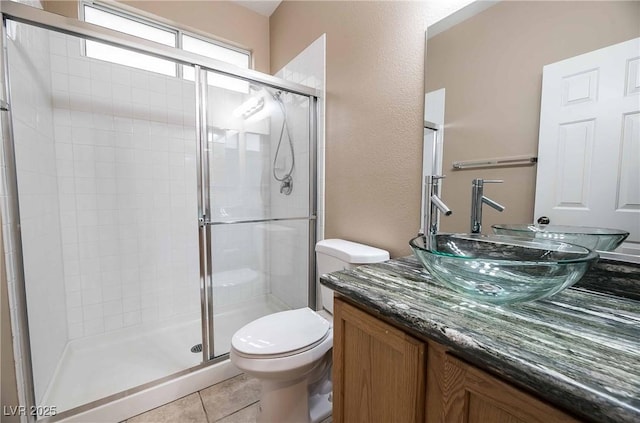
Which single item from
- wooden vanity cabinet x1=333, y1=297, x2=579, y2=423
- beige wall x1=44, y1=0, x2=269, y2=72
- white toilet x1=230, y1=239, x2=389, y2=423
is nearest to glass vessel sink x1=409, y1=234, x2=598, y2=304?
wooden vanity cabinet x1=333, y1=297, x2=579, y2=423

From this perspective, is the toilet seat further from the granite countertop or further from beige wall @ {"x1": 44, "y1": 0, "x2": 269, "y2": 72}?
beige wall @ {"x1": 44, "y1": 0, "x2": 269, "y2": 72}

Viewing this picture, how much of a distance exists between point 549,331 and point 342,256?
0.97 meters

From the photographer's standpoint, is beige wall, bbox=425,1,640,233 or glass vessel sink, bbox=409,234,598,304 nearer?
glass vessel sink, bbox=409,234,598,304

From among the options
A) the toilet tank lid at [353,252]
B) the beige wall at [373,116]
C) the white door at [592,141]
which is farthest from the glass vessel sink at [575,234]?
the toilet tank lid at [353,252]

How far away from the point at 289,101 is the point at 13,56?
1443mm

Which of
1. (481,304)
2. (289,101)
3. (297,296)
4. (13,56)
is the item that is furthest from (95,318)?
(481,304)

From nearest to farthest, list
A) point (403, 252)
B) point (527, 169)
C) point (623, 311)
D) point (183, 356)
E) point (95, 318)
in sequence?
point (623, 311)
point (527, 169)
point (403, 252)
point (183, 356)
point (95, 318)

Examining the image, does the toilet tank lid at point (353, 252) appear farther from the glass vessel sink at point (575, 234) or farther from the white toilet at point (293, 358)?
the glass vessel sink at point (575, 234)

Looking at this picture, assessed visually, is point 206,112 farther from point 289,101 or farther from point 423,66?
point 423,66

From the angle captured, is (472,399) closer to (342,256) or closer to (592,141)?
(592,141)

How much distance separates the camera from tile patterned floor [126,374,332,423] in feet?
4.52

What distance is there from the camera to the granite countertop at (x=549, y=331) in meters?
0.40

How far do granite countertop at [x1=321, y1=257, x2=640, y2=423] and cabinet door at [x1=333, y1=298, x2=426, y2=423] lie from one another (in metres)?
0.05

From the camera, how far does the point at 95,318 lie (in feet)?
6.57
